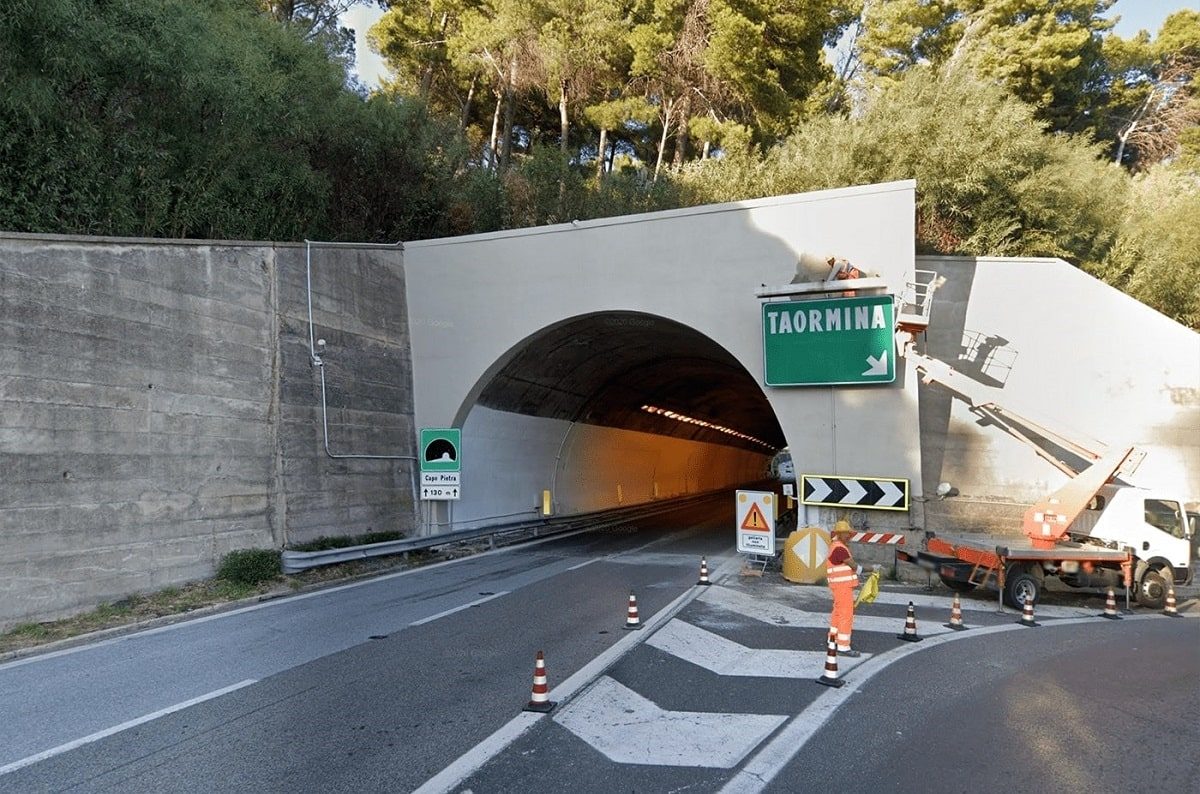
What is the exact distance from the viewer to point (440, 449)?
17.8 m

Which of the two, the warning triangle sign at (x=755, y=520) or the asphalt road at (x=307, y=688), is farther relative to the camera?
the warning triangle sign at (x=755, y=520)

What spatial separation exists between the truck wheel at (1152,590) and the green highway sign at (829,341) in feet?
17.8

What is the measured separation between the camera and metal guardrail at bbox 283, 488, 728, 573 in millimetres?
13844

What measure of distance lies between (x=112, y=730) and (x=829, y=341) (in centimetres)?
1317

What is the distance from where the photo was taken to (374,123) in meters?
20.9

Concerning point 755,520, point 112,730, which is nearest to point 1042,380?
point 755,520

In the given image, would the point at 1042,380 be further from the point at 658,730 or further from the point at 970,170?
the point at 658,730

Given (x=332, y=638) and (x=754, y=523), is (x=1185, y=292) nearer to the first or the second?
(x=754, y=523)

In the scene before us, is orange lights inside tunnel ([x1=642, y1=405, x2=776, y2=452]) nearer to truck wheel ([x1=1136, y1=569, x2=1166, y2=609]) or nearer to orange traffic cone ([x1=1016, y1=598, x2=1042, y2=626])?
truck wheel ([x1=1136, y1=569, x2=1166, y2=609])

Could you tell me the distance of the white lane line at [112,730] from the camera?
18.4ft

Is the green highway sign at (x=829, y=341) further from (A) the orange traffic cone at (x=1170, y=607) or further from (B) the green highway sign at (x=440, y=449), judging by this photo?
(B) the green highway sign at (x=440, y=449)

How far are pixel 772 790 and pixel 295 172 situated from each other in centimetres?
1711

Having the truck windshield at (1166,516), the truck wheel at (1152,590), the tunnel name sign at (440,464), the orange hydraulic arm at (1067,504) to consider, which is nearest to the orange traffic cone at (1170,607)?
the truck wheel at (1152,590)

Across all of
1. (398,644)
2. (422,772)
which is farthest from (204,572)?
(422,772)
